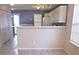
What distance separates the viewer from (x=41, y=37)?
3391mm

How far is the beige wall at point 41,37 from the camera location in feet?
11.0

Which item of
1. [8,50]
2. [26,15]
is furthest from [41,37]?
[26,15]

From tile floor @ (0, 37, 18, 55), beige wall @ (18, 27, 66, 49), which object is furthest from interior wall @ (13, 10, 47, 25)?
beige wall @ (18, 27, 66, 49)

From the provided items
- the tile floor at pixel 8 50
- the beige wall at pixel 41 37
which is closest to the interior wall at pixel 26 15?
the tile floor at pixel 8 50

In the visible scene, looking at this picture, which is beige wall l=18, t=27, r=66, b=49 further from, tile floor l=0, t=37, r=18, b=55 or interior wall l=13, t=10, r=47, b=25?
interior wall l=13, t=10, r=47, b=25

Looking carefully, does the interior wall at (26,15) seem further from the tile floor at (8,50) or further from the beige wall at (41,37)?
the beige wall at (41,37)

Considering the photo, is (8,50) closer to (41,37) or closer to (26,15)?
(41,37)

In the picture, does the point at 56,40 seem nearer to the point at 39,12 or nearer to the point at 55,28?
the point at 55,28

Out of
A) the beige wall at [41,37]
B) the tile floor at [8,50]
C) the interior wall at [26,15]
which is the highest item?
the interior wall at [26,15]

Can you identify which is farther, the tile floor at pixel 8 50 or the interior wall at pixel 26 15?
the interior wall at pixel 26 15

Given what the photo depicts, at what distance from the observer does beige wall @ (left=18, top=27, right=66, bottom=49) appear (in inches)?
132

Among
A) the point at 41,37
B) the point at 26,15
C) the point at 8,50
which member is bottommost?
the point at 8,50
